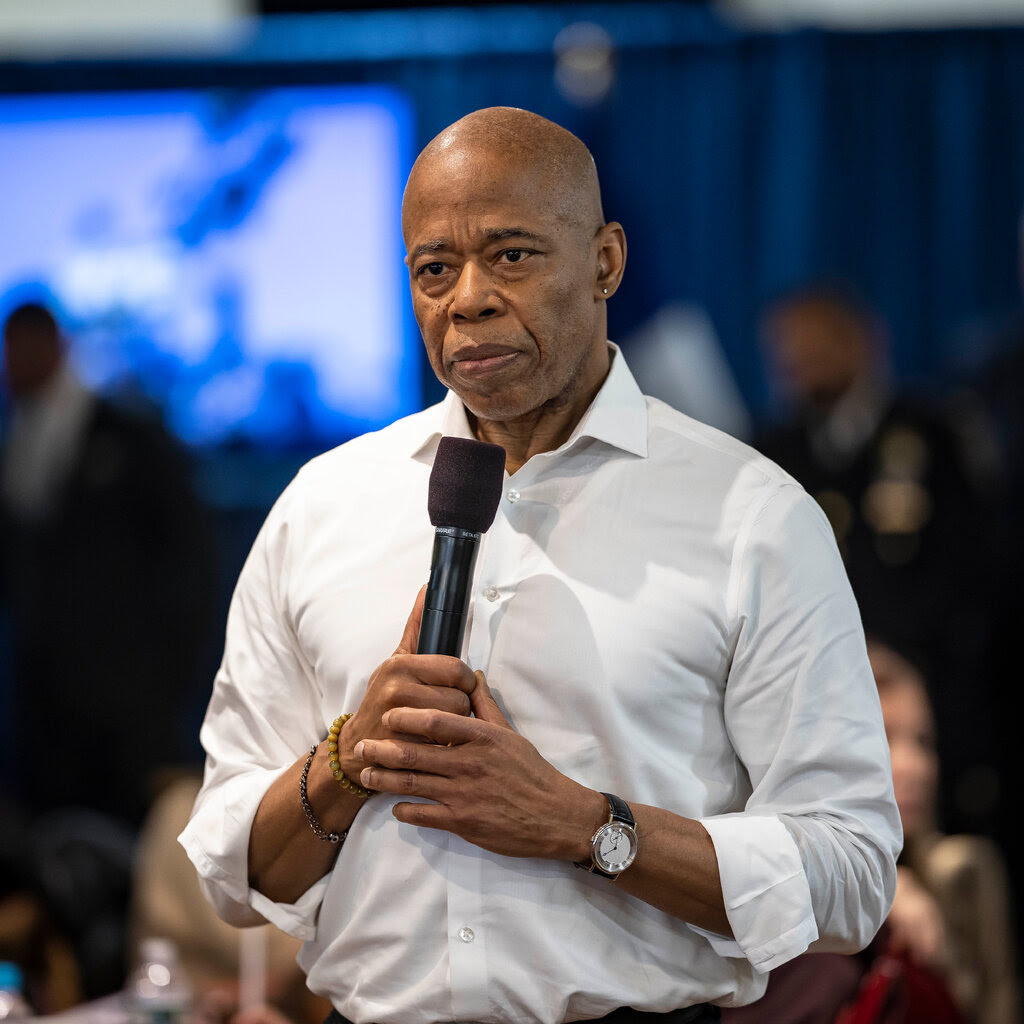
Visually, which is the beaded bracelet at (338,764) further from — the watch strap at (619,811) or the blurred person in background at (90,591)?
the blurred person in background at (90,591)

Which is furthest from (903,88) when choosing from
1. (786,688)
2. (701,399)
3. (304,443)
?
(786,688)

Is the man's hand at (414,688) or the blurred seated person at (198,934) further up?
the man's hand at (414,688)

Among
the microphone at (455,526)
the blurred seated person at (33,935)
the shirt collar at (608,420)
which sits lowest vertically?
the blurred seated person at (33,935)

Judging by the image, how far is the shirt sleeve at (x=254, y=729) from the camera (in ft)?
4.48

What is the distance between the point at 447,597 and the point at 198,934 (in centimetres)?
197

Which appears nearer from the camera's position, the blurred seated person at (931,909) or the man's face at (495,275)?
the man's face at (495,275)

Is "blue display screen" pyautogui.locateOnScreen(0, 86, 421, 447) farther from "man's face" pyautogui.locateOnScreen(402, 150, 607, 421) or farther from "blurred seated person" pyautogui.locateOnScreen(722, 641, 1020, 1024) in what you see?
"man's face" pyautogui.locateOnScreen(402, 150, 607, 421)

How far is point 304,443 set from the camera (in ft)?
A: 15.9

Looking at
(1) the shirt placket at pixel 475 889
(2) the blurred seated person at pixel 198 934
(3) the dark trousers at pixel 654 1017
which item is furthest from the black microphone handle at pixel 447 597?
(2) the blurred seated person at pixel 198 934

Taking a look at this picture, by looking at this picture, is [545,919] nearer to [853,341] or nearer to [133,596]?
[853,341]

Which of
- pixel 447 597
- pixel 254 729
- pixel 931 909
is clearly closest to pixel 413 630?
pixel 447 597

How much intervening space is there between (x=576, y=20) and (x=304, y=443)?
5.43 ft

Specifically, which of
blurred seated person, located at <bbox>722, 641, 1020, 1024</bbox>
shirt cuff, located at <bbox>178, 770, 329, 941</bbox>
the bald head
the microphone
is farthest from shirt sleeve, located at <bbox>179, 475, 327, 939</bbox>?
blurred seated person, located at <bbox>722, 641, 1020, 1024</bbox>

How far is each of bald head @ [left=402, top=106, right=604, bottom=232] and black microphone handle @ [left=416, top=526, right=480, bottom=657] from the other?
1.05ft
